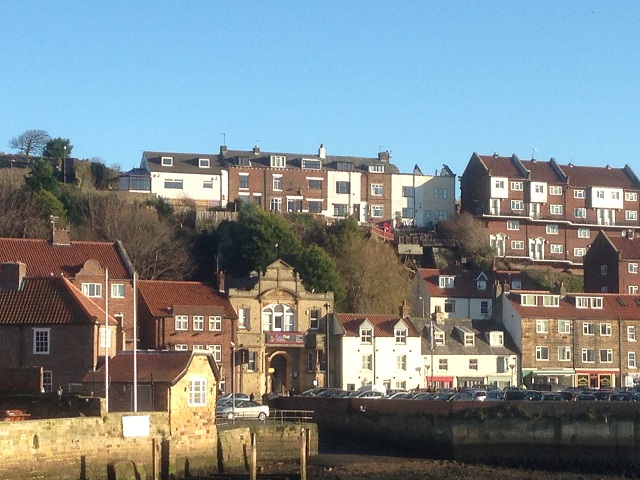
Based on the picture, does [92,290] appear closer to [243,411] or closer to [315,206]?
[243,411]

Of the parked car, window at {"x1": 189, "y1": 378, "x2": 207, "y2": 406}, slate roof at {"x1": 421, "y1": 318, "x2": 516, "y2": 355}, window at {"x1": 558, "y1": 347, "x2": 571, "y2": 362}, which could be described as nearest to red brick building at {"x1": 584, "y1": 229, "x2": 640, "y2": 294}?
window at {"x1": 558, "y1": 347, "x2": 571, "y2": 362}

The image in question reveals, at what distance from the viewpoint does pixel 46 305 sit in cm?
6488

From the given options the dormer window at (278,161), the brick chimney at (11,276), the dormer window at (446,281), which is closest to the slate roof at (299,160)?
the dormer window at (278,161)

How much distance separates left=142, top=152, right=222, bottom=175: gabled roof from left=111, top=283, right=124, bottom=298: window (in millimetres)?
31217

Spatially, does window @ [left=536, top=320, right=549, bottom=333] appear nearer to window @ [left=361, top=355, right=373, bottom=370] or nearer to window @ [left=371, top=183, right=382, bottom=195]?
window @ [left=361, top=355, right=373, bottom=370]

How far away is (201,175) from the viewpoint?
108688 mm

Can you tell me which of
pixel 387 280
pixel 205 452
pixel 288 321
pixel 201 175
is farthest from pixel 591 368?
pixel 205 452

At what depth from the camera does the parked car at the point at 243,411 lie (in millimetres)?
61547

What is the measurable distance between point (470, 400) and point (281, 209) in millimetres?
49824

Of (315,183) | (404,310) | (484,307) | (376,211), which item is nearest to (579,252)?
(376,211)

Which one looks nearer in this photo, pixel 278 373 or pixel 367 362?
pixel 278 373

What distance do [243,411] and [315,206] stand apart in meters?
50.1

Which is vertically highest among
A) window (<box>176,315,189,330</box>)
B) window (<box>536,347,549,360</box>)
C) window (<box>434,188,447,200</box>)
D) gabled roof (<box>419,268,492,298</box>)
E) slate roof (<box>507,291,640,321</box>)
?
window (<box>434,188,447,200</box>)

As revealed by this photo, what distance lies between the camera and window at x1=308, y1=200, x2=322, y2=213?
11119 centimetres
